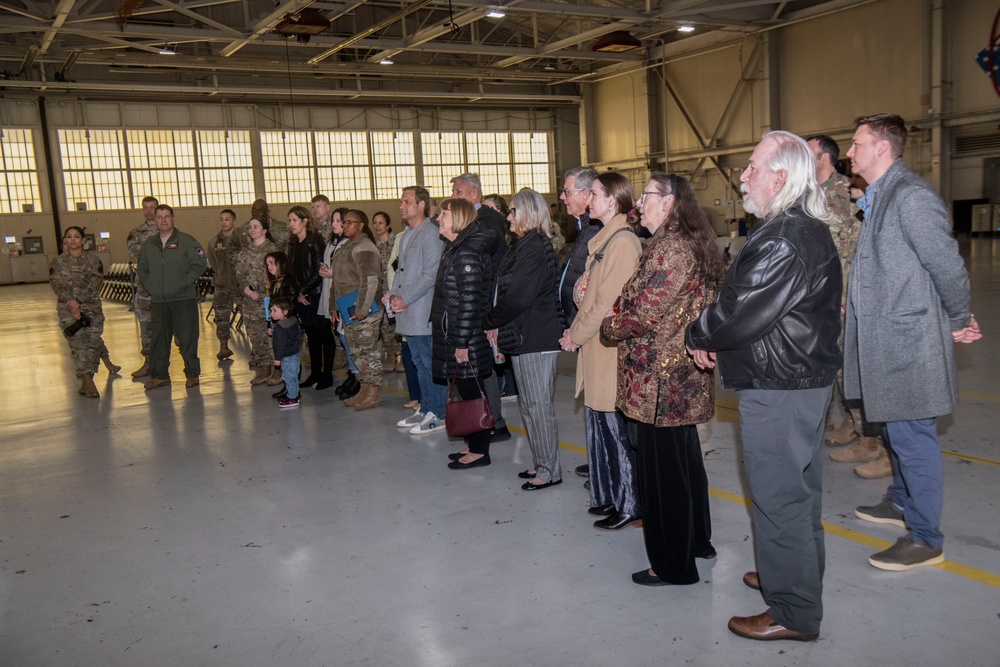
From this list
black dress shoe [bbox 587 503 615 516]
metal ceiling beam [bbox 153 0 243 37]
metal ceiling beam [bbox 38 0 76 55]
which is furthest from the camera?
metal ceiling beam [bbox 153 0 243 37]

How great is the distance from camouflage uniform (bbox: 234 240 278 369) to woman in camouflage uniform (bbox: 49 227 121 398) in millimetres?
1501

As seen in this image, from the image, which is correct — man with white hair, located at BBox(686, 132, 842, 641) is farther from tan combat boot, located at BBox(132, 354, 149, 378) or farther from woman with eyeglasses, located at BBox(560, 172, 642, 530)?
tan combat boot, located at BBox(132, 354, 149, 378)

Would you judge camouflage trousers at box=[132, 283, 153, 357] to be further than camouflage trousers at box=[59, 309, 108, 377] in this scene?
Yes

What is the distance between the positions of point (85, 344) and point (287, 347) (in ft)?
9.10

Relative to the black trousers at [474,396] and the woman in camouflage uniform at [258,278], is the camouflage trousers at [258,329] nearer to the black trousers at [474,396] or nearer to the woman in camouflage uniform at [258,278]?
the woman in camouflage uniform at [258,278]

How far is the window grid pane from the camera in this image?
80.1 ft

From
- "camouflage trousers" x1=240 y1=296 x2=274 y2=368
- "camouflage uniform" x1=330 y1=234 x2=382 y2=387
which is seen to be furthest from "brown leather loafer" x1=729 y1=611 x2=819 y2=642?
"camouflage trousers" x1=240 y1=296 x2=274 y2=368

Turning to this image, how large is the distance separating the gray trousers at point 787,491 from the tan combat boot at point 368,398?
4554 mm

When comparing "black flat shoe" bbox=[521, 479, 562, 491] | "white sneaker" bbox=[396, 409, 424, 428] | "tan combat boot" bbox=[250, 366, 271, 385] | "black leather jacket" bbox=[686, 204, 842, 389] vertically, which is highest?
"black leather jacket" bbox=[686, 204, 842, 389]

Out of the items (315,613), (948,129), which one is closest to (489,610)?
(315,613)

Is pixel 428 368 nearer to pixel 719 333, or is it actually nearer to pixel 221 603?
pixel 221 603

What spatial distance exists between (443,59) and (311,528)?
A: 25.0 metres

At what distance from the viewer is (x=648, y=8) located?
1894cm

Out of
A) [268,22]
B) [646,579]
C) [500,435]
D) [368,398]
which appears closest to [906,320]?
[646,579]
